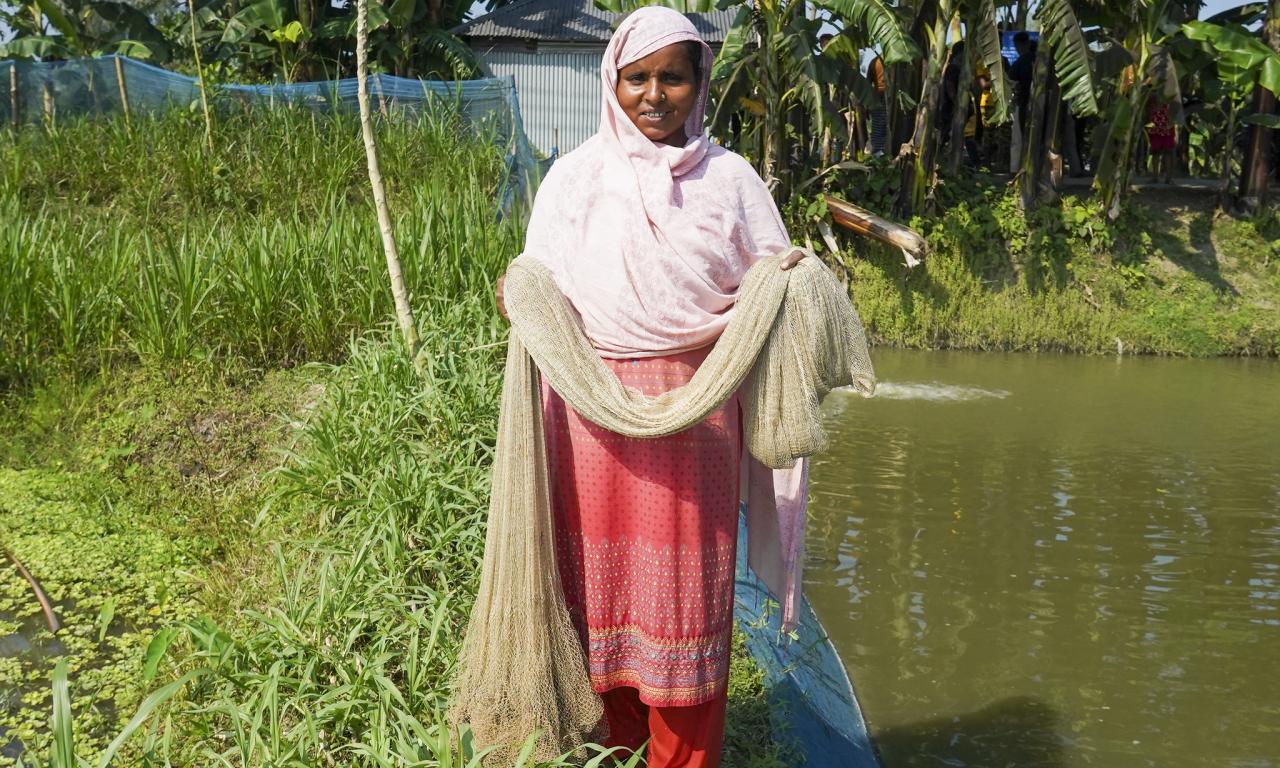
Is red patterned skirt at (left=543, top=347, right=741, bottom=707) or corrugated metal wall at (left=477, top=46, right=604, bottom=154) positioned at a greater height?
corrugated metal wall at (left=477, top=46, right=604, bottom=154)

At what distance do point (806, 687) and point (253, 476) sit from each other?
203cm

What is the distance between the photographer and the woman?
2.09 m

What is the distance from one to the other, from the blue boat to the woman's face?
1.23m

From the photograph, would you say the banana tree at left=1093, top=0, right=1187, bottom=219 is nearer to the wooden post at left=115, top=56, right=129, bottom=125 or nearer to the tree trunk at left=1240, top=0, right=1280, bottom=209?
the tree trunk at left=1240, top=0, right=1280, bottom=209

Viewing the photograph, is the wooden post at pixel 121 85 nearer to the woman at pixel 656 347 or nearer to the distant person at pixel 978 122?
the woman at pixel 656 347

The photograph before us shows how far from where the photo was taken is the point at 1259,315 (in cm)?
1145

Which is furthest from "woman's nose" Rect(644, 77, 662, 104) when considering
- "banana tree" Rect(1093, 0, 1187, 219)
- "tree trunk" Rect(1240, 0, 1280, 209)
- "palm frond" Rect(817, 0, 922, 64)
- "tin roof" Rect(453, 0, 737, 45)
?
"tin roof" Rect(453, 0, 737, 45)

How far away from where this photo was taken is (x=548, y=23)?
15602 millimetres

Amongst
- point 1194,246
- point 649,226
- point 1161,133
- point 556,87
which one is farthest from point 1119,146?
point 649,226

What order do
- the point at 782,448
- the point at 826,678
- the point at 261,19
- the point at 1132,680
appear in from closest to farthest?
the point at 782,448
the point at 826,678
the point at 1132,680
the point at 261,19

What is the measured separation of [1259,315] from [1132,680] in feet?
28.4

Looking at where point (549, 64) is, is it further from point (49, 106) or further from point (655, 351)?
point (655, 351)

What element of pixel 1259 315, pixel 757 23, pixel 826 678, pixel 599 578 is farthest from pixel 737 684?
pixel 1259 315

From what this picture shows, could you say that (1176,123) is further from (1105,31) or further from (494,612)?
(494,612)
